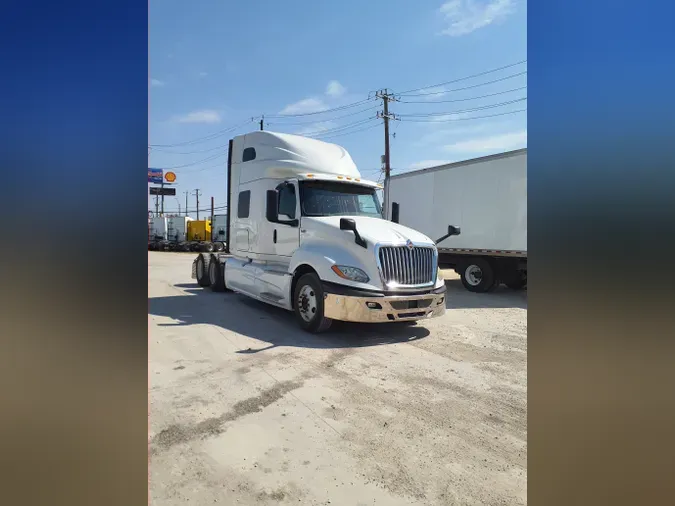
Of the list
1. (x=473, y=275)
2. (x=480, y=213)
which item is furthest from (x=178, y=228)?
(x=480, y=213)

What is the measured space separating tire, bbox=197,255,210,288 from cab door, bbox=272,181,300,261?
496 centimetres

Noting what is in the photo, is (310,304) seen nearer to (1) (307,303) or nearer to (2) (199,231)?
(1) (307,303)

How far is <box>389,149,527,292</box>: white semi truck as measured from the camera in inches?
422

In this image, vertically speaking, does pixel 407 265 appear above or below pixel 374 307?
above

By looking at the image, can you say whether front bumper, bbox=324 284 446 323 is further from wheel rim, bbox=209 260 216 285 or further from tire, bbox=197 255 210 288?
tire, bbox=197 255 210 288

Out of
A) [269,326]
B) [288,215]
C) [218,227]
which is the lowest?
[269,326]

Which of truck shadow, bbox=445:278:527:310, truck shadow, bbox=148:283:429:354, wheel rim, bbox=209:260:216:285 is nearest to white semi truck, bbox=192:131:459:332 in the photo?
truck shadow, bbox=148:283:429:354

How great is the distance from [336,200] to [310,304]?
2122 millimetres

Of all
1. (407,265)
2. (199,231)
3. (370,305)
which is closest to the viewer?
(370,305)

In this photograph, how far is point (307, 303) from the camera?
6.73 meters

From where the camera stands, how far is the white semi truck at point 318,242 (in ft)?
20.2
